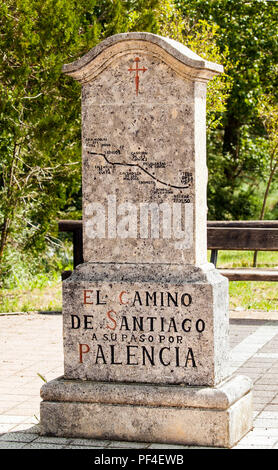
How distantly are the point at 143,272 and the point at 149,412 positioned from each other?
78 cm

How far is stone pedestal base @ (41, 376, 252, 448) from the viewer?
15.6 feet

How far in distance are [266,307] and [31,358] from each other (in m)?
3.66

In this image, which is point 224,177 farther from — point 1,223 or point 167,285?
point 167,285

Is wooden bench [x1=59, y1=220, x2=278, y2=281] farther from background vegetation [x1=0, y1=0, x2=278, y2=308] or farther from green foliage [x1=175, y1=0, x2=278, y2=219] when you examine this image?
green foliage [x1=175, y1=0, x2=278, y2=219]

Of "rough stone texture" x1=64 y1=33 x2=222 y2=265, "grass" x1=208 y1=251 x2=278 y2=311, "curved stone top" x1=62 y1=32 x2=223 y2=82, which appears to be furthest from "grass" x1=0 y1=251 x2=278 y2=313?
"curved stone top" x1=62 y1=32 x2=223 y2=82

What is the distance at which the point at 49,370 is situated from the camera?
6852 mm

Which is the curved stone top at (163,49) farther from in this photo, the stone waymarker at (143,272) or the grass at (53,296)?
the grass at (53,296)

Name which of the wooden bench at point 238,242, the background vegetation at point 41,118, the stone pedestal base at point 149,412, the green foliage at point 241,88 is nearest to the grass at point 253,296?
the wooden bench at point 238,242

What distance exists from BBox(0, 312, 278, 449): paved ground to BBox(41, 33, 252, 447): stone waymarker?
134 mm

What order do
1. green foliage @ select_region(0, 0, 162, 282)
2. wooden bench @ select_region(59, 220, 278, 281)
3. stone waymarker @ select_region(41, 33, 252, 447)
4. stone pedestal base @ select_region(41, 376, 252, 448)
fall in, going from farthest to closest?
green foliage @ select_region(0, 0, 162, 282)
wooden bench @ select_region(59, 220, 278, 281)
stone waymarker @ select_region(41, 33, 252, 447)
stone pedestal base @ select_region(41, 376, 252, 448)

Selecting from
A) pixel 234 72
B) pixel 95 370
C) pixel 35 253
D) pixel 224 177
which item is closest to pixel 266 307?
pixel 35 253

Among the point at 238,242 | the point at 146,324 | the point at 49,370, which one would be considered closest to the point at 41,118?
the point at 238,242

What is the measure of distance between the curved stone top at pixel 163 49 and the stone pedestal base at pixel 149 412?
176 cm

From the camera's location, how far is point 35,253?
11656 mm
